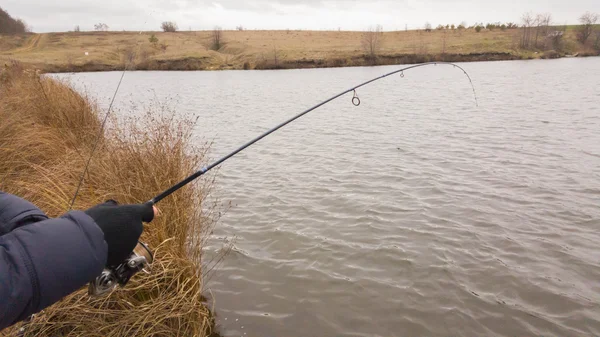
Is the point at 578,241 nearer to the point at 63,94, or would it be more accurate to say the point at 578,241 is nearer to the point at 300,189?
the point at 300,189

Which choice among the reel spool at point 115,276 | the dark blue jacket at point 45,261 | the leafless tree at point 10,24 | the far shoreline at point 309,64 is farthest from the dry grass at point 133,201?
the leafless tree at point 10,24

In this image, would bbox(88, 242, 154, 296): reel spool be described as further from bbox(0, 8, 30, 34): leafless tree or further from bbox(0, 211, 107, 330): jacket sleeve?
bbox(0, 8, 30, 34): leafless tree

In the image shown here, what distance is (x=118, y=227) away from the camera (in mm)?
1802

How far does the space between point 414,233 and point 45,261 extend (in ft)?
17.9

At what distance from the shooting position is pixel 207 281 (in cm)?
498

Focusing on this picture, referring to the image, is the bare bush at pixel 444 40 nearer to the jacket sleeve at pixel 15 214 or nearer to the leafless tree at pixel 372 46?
the leafless tree at pixel 372 46

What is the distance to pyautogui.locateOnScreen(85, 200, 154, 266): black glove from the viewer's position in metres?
1.77

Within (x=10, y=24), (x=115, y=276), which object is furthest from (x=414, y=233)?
(x=10, y=24)

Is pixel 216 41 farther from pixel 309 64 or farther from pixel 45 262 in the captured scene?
pixel 45 262

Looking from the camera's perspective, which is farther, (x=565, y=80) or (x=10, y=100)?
(x=565, y=80)

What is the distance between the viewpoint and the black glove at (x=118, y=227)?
5.81 ft

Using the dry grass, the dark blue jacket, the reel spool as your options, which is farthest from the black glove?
the dry grass

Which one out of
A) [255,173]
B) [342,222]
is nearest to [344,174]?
[255,173]

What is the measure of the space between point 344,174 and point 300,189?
1.31 m
